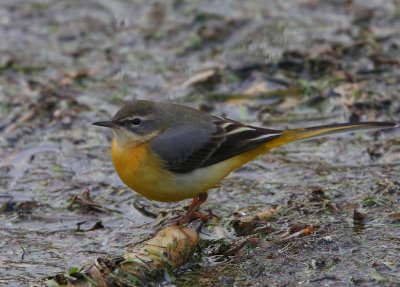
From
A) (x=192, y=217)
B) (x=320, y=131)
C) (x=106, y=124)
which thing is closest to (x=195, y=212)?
(x=192, y=217)

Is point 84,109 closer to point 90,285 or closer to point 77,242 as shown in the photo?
point 77,242

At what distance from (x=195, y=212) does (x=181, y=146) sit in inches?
25.0

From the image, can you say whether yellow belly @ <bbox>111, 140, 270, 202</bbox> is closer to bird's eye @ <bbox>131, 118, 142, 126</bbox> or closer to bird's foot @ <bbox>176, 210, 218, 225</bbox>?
bird's foot @ <bbox>176, 210, 218, 225</bbox>

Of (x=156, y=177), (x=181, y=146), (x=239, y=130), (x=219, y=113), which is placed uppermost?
(x=239, y=130)

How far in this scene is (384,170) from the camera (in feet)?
30.2

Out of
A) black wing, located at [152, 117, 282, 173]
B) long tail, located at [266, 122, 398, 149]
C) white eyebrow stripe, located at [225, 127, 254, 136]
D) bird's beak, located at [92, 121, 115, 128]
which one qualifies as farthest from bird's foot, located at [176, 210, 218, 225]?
bird's beak, located at [92, 121, 115, 128]

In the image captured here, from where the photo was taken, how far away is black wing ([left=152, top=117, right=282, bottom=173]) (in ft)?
26.3

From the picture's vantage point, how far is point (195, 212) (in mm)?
8055

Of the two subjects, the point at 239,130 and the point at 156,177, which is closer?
the point at 156,177

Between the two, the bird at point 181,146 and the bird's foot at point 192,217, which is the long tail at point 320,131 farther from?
the bird's foot at point 192,217

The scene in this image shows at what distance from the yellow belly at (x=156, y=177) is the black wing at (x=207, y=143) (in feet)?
0.30

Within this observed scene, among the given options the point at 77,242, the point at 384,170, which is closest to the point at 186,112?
the point at 77,242

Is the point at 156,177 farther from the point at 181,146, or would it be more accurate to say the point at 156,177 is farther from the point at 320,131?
the point at 320,131

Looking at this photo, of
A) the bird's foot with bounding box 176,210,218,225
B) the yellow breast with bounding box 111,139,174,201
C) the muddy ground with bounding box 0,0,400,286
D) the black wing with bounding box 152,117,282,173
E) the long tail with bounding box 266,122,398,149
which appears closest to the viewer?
the muddy ground with bounding box 0,0,400,286
